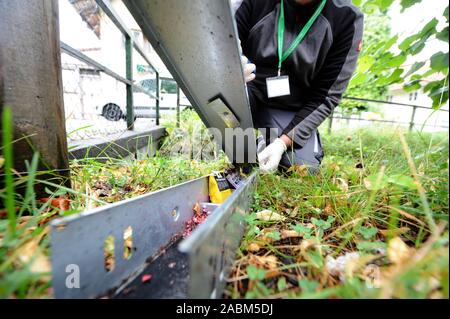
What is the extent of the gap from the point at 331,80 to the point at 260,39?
62 centimetres

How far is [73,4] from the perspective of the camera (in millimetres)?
2008

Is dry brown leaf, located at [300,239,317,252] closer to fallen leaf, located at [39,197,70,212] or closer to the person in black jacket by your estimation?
fallen leaf, located at [39,197,70,212]

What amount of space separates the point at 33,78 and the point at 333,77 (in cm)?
178

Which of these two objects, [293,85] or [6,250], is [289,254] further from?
[293,85]

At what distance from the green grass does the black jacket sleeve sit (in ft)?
2.44

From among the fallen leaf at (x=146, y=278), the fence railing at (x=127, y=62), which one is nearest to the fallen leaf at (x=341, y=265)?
the fallen leaf at (x=146, y=278)

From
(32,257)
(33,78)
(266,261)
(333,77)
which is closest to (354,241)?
(266,261)

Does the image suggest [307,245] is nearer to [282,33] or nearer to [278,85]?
[278,85]

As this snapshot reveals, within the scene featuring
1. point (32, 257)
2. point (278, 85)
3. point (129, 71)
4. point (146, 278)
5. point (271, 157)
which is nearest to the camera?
point (32, 257)

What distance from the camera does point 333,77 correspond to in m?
1.74

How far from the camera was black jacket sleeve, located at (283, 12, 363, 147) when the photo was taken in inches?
63.4

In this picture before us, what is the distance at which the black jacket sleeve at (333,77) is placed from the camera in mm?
1609

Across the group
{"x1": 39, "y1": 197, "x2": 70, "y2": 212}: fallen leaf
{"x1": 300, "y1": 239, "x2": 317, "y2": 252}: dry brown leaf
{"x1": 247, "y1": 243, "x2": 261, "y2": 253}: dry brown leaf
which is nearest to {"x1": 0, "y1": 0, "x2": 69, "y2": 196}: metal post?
{"x1": 39, "y1": 197, "x2": 70, "y2": 212}: fallen leaf
